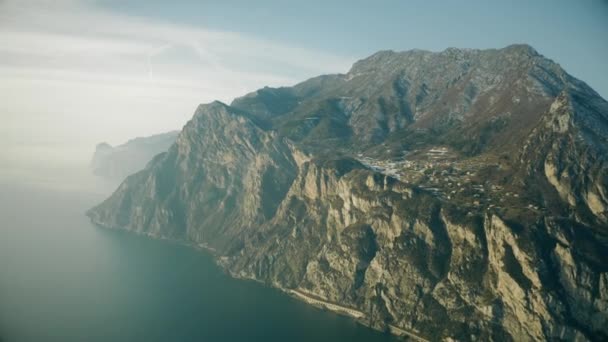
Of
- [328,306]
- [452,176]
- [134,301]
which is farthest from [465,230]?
[134,301]

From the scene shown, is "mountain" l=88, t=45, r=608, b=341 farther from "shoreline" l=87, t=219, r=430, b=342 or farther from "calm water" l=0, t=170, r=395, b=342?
"calm water" l=0, t=170, r=395, b=342

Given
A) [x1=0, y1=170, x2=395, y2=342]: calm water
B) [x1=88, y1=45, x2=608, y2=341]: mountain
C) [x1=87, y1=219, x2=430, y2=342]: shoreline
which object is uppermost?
[x1=88, y1=45, x2=608, y2=341]: mountain

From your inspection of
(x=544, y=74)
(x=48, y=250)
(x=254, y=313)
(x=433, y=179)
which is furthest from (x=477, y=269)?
(x=48, y=250)

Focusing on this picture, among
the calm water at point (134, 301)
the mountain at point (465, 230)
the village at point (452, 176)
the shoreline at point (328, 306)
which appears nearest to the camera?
the calm water at point (134, 301)

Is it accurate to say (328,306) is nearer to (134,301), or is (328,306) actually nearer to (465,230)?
(465,230)

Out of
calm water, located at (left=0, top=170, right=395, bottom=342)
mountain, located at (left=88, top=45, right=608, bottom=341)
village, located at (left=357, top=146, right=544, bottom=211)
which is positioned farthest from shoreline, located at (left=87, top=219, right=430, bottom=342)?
village, located at (left=357, top=146, right=544, bottom=211)

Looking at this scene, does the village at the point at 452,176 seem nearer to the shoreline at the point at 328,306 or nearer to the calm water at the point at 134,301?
the shoreline at the point at 328,306

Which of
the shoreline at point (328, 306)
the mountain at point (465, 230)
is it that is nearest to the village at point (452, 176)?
the mountain at point (465, 230)

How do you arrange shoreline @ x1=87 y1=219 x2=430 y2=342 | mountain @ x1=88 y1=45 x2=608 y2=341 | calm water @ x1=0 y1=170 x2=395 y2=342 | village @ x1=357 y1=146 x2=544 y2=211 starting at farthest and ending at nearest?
1. village @ x1=357 y1=146 x2=544 y2=211
2. shoreline @ x1=87 y1=219 x2=430 y2=342
3. mountain @ x1=88 y1=45 x2=608 y2=341
4. calm water @ x1=0 y1=170 x2=395 y2=342

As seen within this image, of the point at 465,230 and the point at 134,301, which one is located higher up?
the point at 465,230
